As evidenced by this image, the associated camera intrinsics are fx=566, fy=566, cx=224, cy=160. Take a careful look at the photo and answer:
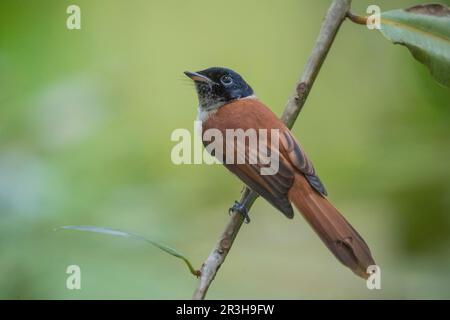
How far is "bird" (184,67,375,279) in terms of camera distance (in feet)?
5.33

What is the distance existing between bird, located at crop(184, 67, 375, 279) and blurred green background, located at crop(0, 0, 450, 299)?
0.21 feet

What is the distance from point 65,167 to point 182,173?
0.48 metres

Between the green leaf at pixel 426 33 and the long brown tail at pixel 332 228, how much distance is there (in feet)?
1.62

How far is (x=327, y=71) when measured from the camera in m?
2.40

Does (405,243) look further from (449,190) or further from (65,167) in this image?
(65,167)

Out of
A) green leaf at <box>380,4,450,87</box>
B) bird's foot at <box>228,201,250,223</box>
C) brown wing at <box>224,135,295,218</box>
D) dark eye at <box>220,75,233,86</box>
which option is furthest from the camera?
dark eye at <box>220,75,233,86</box>

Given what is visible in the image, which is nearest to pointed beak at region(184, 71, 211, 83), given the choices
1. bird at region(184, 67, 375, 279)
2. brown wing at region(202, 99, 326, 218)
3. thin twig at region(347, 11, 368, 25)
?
bird at region(184, 67, 375, 279)

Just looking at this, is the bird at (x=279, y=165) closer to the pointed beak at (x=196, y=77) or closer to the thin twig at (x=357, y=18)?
the pointed beak at (x=196, y=77)

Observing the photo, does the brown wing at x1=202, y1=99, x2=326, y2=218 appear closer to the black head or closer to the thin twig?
the black head

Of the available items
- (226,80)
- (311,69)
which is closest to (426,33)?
(311,69)

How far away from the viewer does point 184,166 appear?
1965 millimetres

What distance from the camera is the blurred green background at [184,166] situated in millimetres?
1567

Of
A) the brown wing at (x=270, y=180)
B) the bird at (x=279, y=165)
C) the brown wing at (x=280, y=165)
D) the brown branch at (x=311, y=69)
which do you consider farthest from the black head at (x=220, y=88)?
the brown branch at (x=311, y=69)

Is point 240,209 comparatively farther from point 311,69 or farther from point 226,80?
point 226,80
